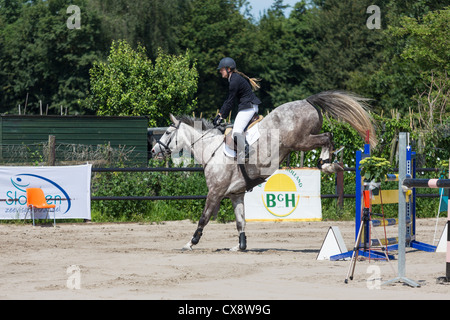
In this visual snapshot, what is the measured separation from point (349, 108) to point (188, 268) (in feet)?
12.3

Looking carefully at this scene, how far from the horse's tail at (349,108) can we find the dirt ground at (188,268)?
209 centimetres

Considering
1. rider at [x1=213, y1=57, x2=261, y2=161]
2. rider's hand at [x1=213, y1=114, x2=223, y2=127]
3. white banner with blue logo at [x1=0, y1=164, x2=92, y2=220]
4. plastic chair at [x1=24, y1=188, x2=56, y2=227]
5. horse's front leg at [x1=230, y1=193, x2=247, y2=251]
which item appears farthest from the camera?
white banner with blue logo at [x1=0, y1=164, x2=92, y2=220]

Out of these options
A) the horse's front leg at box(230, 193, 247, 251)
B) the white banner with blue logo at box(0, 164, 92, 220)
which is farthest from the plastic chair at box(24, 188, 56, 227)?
the horse's front leg at box(230, 193, 247, 251)

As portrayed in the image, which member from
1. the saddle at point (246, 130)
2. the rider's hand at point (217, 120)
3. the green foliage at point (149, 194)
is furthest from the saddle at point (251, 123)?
the green foliage at point (149, 194)

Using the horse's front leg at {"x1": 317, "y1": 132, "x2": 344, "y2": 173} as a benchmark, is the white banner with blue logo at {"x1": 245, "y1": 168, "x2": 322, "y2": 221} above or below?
below

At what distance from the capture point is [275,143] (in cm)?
1168

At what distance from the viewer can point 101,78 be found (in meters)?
42.5

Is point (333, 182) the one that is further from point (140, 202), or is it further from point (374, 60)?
point (374, 60)

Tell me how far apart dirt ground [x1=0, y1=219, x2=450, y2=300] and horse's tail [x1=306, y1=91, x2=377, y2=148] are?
2.09 m

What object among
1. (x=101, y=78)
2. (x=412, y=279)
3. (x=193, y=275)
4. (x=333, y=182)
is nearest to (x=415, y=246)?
(x=412, y=279)

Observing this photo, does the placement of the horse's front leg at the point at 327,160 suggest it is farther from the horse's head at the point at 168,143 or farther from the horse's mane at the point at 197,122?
the horse's head at the point at 168,143

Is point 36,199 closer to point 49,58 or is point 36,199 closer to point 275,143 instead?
point 275,143

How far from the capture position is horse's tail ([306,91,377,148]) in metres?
11.4

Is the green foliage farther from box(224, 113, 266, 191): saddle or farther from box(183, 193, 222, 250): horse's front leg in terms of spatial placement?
box(224, 113, 266, 191): saddle
